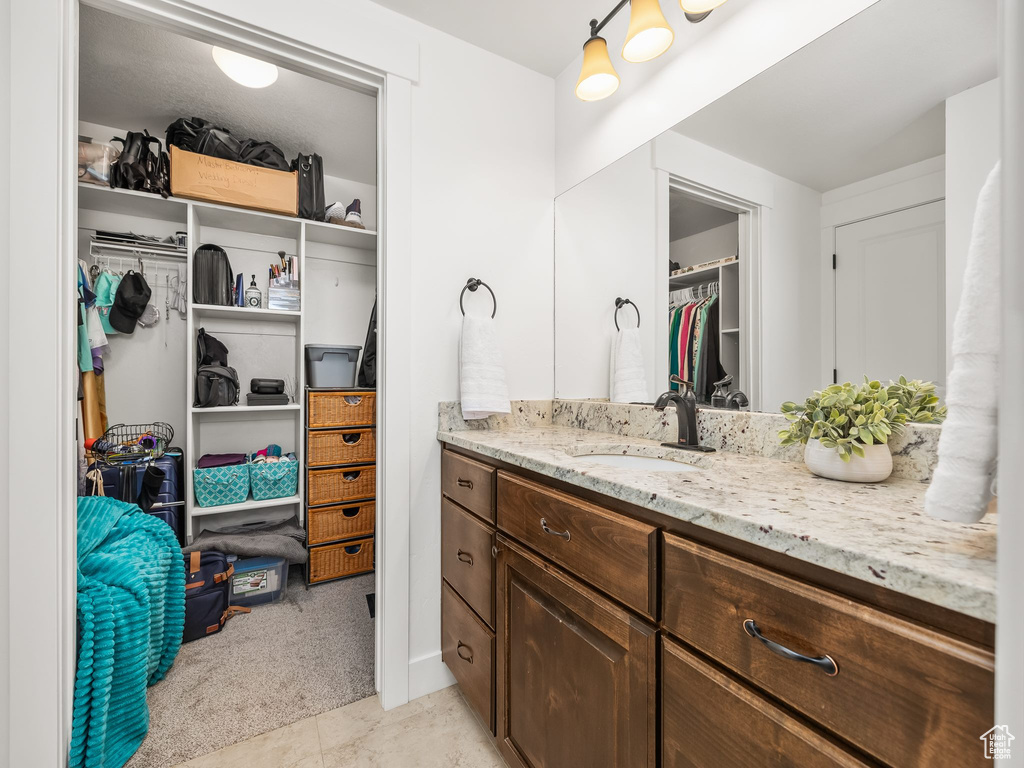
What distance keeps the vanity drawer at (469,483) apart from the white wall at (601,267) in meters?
0.60

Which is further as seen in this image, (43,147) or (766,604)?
(43,147)

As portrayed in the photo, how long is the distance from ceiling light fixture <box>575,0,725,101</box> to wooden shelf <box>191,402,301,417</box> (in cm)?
216

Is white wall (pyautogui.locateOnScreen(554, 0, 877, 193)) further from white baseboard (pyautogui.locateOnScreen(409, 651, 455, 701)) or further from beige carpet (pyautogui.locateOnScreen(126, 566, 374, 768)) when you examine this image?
beige carpet (pyautogui.locateOnScreen(126, 566, 374, 768))

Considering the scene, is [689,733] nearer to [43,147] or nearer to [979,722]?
[979,722]

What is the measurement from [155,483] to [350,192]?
2.11 m

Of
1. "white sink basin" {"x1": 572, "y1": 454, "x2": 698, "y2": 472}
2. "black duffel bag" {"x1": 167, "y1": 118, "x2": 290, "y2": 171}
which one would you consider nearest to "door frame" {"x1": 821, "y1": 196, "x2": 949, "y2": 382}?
"white sink basin" {"x1": 572, "y1": 454, "x2": 698, "y2": 472}

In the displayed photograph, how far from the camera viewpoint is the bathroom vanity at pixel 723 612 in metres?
0.45

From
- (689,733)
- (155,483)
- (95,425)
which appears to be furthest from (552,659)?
(95,425)

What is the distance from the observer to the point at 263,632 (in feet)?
6.52

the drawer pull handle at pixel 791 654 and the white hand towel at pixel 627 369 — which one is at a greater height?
the white hand towel at pixel 627 369

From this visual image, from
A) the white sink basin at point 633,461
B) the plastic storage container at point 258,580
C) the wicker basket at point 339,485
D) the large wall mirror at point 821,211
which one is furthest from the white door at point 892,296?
the plastic storage container at point 258,580

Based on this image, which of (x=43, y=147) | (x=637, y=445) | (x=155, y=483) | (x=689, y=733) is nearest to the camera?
(x=689, y=733)

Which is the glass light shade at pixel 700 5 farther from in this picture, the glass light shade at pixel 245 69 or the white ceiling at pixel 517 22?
the glass light shade at pixel 245 69

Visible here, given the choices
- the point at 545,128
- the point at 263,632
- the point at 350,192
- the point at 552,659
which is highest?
the point at 350,192
